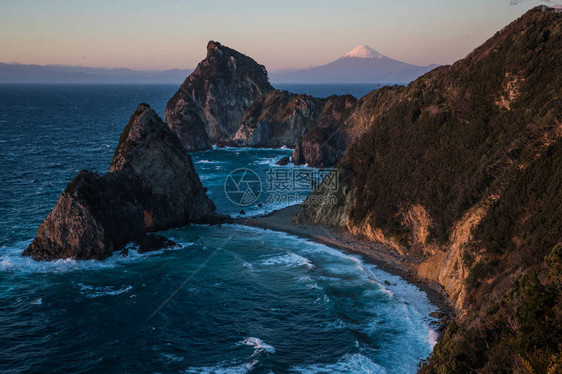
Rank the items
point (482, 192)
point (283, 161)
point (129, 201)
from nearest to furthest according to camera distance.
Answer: point (482, 192) → point (129, 201) → point (283, 161)

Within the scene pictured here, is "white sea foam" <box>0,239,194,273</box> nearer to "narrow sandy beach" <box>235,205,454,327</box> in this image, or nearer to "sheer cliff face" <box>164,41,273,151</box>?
"narrow sandy beach" <box>235,205,454,327</box>

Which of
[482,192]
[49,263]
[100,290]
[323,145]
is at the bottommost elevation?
[100,290]

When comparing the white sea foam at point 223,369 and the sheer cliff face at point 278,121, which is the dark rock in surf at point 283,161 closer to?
the sheer cliff face at point 278,121

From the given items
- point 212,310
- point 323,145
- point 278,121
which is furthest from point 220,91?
point 212,310

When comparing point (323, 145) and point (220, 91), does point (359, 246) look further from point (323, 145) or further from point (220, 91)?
point (220, 91)

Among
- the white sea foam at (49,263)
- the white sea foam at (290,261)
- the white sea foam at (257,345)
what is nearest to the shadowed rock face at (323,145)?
the white sea foam at (290,261)

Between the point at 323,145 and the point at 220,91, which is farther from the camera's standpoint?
the point at 220,91

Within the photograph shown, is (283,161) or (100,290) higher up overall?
(283,161)
